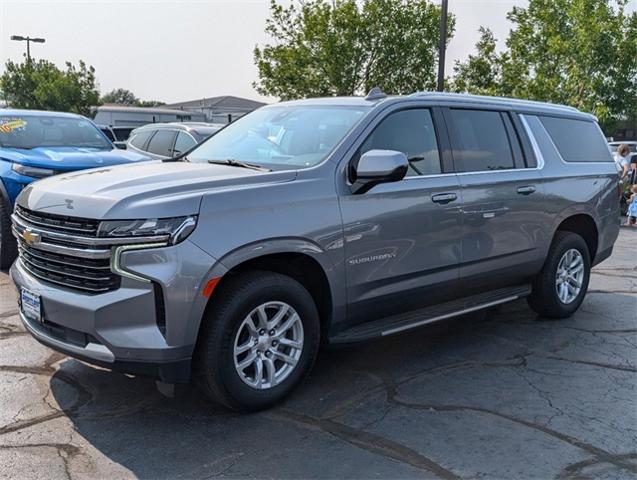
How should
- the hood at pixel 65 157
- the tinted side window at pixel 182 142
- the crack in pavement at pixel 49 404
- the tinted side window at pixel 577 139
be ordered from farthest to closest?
1. the tinted side window at pixel 182 142
2. the hood at pixel 65 157
3. the tinted side window at pixel 577 139
4. the crack in pavement at pixel 49 404

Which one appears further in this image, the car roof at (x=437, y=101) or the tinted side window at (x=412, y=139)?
the car roof at (x=437, y=101)

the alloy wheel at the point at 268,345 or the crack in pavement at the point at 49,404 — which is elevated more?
the alloy wheel at the point at 268,345

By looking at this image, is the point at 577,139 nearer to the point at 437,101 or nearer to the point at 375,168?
the point at 437,101

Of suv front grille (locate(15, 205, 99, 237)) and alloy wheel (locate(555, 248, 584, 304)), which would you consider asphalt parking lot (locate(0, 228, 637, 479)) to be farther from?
suv front grille (locate(15, 205, 99, 237))

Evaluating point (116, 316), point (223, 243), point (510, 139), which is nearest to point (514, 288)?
point (510, 139)

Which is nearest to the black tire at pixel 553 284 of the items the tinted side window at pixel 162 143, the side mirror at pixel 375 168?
the side mirror at pixel 375 168

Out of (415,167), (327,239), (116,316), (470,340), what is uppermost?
(415,167)

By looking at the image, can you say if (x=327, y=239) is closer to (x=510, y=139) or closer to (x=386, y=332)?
(x=386, y=332)

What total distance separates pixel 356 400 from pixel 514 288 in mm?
2150

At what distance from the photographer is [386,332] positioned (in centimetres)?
431

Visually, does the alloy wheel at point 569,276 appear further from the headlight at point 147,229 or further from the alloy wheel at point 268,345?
the headlight at point 147,229

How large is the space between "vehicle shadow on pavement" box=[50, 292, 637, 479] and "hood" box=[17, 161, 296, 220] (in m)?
1.22

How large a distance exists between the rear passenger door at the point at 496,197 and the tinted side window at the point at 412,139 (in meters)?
0.21

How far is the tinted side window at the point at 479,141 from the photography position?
496cm
